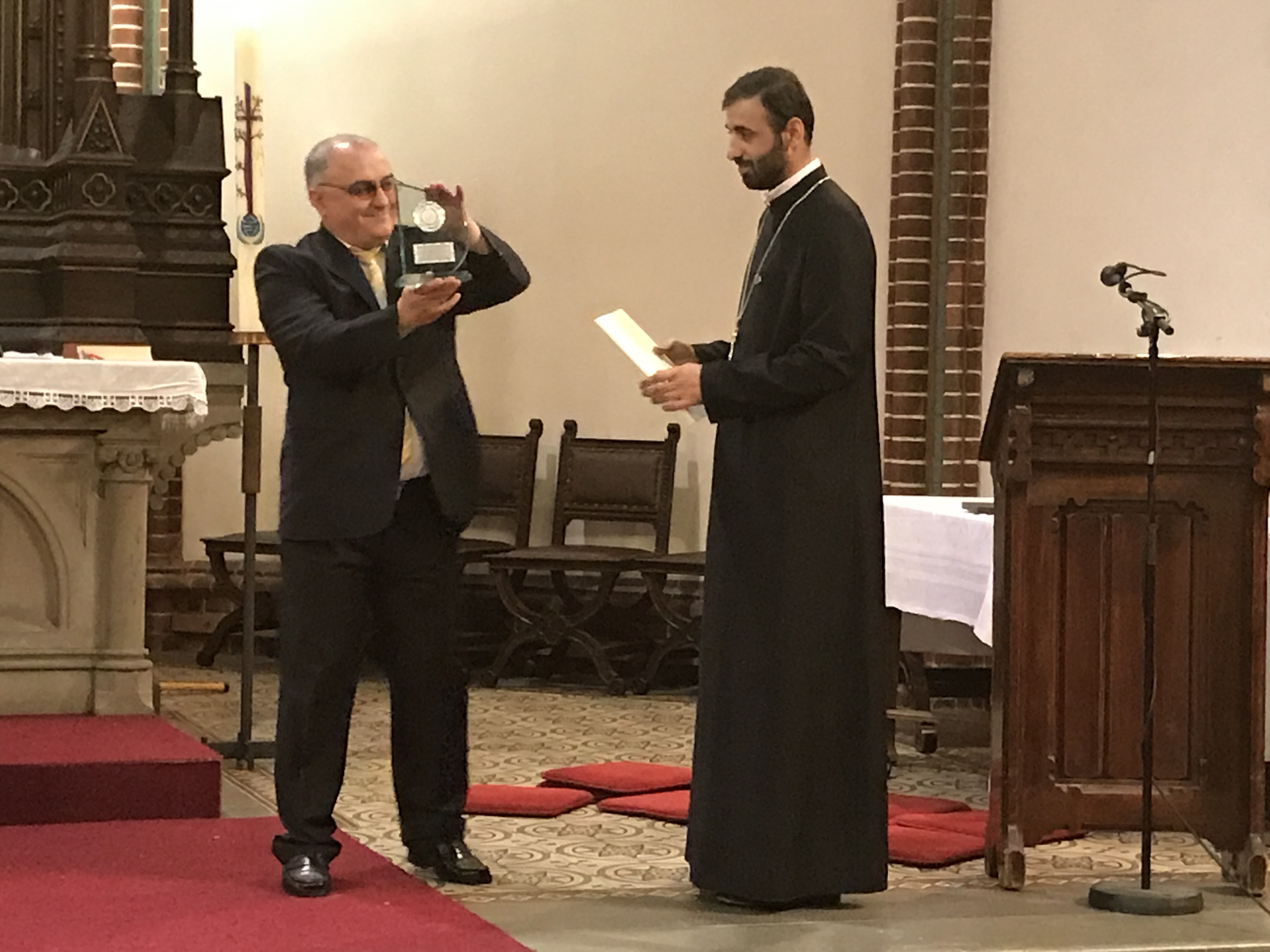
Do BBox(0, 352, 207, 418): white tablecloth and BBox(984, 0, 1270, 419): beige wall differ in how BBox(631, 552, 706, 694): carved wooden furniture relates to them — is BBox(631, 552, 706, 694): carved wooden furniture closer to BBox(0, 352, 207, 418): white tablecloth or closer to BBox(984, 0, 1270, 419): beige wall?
BBox(984, 0, 1270, 419): beige wall

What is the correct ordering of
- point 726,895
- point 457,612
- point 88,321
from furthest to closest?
point 88,321, point 457,612, point 726,895

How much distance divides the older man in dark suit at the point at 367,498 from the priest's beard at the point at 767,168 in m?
0.63

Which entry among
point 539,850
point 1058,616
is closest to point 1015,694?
point 1058,616

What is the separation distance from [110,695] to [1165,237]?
5.00m

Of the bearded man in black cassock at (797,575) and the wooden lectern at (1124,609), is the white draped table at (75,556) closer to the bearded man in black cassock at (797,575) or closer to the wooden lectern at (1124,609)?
the bearded man in black cassock at (797,575)

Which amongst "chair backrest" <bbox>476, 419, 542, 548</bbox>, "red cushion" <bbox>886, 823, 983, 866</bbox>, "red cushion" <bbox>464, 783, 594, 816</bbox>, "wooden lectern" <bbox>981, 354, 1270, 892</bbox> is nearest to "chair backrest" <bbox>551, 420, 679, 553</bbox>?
"chair backrest" <bbox>476, 419, 542, 548</bbox>

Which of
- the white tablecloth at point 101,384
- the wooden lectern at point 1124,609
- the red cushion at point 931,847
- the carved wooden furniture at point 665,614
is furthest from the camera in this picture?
the carved wooden furniture at point 665,614

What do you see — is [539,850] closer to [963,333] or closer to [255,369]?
[255,369]

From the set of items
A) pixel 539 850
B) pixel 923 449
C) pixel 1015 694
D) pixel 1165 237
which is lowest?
pixel 539 850

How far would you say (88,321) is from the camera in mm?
7035

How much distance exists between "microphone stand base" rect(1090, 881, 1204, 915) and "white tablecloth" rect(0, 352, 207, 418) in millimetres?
3009

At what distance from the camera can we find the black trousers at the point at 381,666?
4664 millimetres

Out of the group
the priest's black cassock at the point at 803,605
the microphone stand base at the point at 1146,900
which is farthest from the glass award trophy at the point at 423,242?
the microphone stand base at the point at 1146,900

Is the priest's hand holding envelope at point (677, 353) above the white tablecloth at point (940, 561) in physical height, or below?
above
